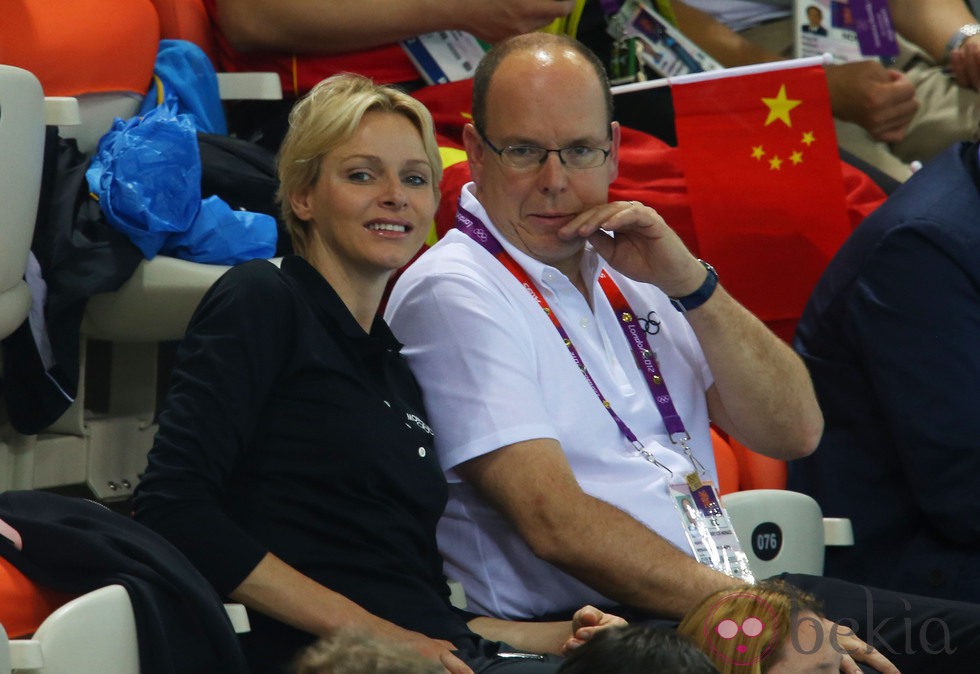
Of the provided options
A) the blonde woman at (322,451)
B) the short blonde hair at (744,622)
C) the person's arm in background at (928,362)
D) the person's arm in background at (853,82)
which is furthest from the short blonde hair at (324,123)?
the person's arm in background at (853,82)

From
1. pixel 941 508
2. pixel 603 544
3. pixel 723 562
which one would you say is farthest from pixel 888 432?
pixel 603 544

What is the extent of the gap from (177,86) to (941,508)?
1596mm

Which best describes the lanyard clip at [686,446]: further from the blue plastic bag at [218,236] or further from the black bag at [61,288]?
the black bag at [61,288]

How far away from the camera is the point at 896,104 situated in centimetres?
378

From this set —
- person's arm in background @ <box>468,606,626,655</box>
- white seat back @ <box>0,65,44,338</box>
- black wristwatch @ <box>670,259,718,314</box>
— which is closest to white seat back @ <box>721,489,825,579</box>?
black wristwatch @ <box>670,259,718,314</box>

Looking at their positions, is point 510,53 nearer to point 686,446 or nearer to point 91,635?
point 686,446

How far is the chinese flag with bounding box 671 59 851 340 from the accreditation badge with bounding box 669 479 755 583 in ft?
3.51

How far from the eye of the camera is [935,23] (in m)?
3.96

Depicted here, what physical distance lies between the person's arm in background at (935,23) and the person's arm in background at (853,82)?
0.17 metres

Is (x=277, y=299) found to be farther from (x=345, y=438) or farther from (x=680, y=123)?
(x=680, y=123)

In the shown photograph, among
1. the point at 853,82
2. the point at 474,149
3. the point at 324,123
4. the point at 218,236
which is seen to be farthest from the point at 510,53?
the point at 853,82

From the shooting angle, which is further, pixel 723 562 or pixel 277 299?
pixel 723 562

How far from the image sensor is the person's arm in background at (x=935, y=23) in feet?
12.8

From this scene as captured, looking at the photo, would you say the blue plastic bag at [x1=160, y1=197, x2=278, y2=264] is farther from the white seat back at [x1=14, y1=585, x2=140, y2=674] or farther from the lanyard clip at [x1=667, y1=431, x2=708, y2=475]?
the white seat back at [x1=14, y1=585, x2=140, y2=674]
